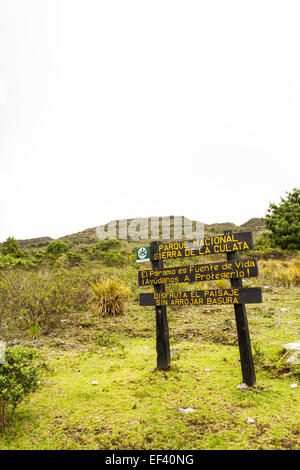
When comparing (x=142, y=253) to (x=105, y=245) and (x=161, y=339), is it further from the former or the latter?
(x=105, y=245)

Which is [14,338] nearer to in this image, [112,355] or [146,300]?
[112,355]

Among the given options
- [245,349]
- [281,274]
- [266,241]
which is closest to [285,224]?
[266,241]

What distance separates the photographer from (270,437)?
3.05 metres

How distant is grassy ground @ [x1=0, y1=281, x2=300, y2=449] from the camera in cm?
316

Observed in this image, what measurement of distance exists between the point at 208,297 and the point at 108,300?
15.8ft

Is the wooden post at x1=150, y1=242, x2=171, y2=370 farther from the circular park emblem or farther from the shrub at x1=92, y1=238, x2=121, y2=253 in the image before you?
the shrub at x1=92, y1=238, x2=121, y2=253

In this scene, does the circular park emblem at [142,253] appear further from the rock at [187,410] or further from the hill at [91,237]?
the hill at [91,237]

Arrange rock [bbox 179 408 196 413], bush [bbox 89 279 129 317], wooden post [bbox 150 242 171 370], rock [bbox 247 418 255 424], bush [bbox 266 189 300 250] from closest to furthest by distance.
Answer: rock [bbox 247 418 255 424] < rock [bbox 179 408 196 413] < wooden post [bbox 150 242 171 370] < bush [bbox 89 279 129 317] < bush [bbox 266 189 300 250]

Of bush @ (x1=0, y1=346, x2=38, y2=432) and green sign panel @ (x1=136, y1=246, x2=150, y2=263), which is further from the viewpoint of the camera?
green sign panel @ (x1=136, y1=246, x2=150, y2=263)

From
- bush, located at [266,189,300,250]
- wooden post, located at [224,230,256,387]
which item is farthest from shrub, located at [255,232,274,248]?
wooden post, located at [224,230,256,387]

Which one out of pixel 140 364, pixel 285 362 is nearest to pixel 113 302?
pixel 140 364

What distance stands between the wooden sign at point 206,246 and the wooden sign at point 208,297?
592 mm

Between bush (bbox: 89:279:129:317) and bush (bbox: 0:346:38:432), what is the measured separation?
508 centimetres

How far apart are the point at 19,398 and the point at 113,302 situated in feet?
18.6
